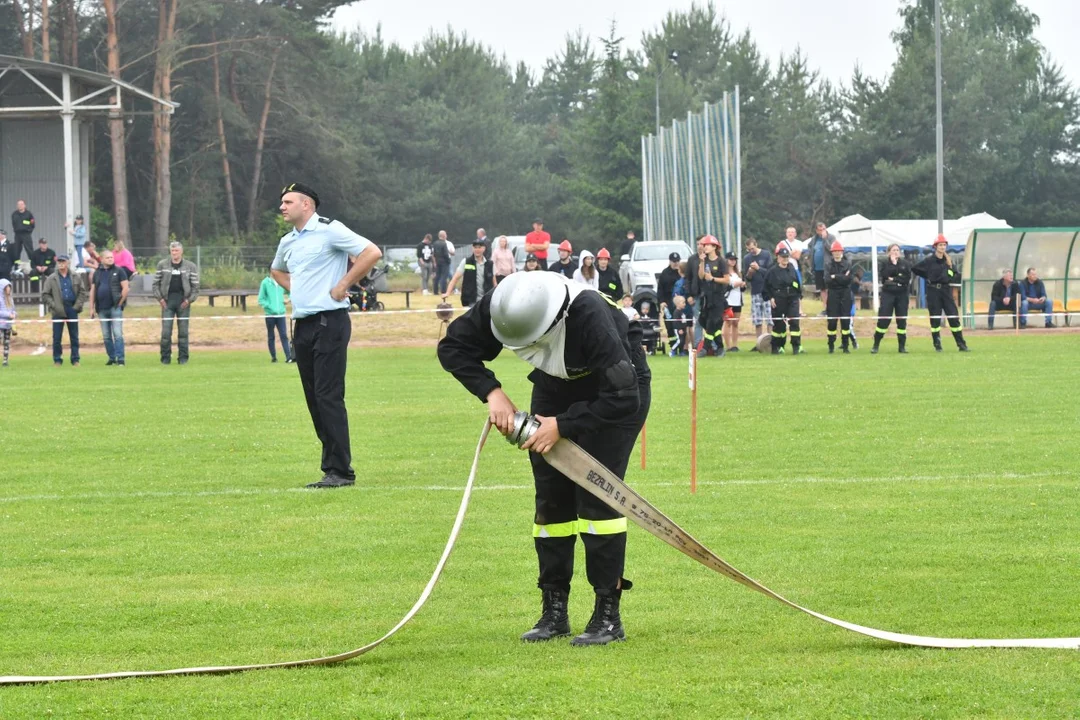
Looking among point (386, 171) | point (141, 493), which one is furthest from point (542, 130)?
point (141, 493)

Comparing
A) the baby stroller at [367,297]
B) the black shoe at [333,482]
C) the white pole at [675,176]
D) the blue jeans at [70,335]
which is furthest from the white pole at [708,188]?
the black shoe at [333,482]

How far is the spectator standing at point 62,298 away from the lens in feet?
90.7

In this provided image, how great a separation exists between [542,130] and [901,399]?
86692mm

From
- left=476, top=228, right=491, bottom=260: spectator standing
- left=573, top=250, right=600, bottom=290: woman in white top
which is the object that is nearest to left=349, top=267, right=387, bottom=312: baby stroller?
left=476, top=228, right=491, bottom=260: spectator standing

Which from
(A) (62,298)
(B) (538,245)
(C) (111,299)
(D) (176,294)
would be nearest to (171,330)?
(D) (176,294)

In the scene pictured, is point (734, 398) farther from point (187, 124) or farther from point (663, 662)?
point (187, 124)

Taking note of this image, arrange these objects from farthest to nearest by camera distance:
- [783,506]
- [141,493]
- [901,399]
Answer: [901,399] → [141,493] → [783,506]

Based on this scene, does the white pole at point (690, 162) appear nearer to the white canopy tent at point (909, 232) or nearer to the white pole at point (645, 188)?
the white canopy tent at point (909, 232)

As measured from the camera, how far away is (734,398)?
1855cm

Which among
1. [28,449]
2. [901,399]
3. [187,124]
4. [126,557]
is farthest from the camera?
[187,124]

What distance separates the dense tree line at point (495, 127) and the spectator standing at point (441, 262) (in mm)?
14052

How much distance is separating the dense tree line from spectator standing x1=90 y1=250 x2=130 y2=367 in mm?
27968

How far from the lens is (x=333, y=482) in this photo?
11.4m

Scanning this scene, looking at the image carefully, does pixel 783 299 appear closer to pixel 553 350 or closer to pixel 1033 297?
pixel 1033 297
